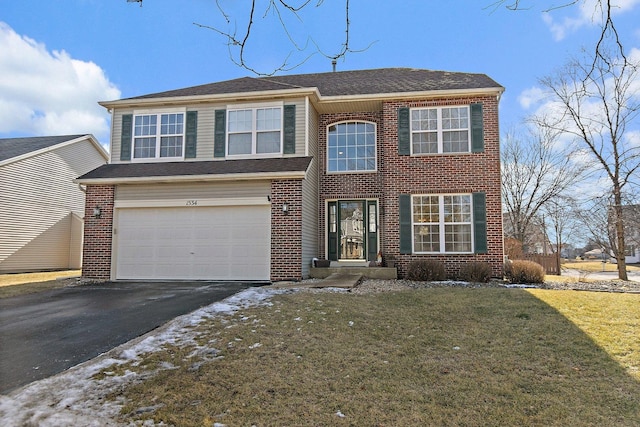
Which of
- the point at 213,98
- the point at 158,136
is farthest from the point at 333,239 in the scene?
the point at 158,136

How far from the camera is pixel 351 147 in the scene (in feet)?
42.7

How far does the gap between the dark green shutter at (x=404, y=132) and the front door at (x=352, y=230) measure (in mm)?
1879

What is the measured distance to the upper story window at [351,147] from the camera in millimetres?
12867

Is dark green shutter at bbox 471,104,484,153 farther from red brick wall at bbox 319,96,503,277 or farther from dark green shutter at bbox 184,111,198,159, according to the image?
dark green shutter at bbox 184,111,198,159

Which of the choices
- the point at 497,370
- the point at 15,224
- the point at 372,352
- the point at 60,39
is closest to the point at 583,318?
the point at 497,370

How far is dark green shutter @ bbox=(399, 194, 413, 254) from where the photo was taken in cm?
1170

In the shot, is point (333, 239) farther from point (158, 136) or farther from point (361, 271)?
point (158, 136)

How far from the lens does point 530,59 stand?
405cm

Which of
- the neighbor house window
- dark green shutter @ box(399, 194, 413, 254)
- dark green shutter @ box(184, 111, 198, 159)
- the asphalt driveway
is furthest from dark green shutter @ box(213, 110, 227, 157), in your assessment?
dark green shutter @ box(399, 194, 413, 254)

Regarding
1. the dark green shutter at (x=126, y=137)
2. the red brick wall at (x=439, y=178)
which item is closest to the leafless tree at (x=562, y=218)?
the red brick wall at (x=439, y=178)

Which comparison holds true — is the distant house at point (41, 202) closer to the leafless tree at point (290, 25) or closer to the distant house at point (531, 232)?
the leafless tree at point (290, 25)

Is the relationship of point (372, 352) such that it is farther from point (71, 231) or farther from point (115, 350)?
point (71, 231)

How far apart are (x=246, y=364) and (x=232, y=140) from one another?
29.7 ft

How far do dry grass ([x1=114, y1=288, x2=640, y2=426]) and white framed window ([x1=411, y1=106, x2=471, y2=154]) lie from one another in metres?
6.14
